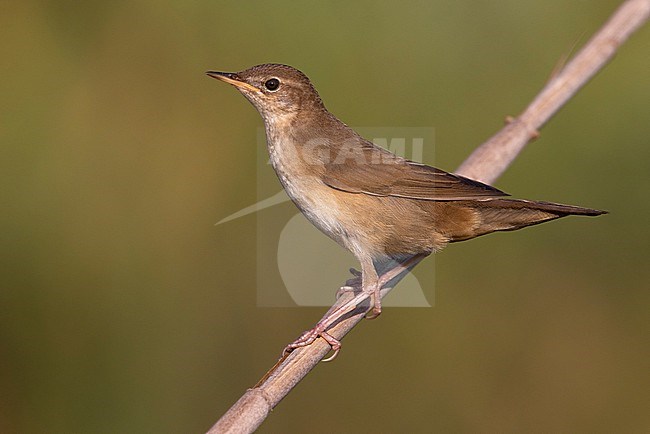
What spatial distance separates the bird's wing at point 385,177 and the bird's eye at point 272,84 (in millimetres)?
335

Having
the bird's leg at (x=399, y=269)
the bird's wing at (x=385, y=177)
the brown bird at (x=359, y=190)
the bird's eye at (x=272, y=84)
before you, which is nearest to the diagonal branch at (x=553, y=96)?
the bird's leg at (x=399, y=269)

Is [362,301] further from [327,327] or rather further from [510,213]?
[510,213]

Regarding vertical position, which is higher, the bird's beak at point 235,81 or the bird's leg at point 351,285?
the bird's beak at point 235,81

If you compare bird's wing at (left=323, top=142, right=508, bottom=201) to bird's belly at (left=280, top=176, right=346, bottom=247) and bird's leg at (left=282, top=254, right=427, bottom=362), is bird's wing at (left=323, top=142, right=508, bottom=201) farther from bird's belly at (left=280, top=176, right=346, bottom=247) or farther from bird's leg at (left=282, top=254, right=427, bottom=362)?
bird's leg at (left=282, top=254, right=427, bottom=362)

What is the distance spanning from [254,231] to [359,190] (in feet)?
2.45

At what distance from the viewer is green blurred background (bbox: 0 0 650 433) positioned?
11.3 ft

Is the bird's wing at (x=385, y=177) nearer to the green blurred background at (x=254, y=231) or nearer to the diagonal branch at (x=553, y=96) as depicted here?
the diagonal branch at (x=553, y=96)

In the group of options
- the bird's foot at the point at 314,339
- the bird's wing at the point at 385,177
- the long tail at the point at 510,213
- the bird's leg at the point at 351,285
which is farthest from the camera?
the bird's leg at the point at 351,285

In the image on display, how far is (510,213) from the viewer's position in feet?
9.75

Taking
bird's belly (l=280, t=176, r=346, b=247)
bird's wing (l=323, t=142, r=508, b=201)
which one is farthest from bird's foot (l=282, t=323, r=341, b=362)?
bird's wing (l=323, t=142, r=508, b=201)

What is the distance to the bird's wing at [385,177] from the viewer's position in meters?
3.00

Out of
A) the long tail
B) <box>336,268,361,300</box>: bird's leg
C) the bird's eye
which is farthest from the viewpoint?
<box>336,268,361,300</box>: bird's leg

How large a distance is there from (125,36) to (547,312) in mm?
2186

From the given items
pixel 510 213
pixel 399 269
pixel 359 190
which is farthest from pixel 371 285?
pixel 510 213
